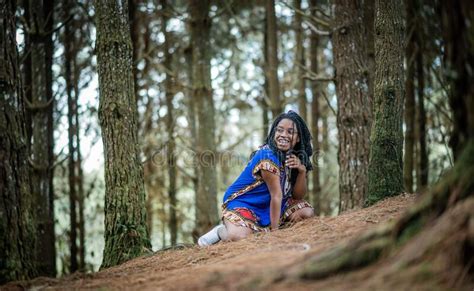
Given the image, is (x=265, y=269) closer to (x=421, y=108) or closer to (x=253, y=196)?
(x=253, y=196)

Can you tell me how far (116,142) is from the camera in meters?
5.81

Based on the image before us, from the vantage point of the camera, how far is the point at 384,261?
2.99m

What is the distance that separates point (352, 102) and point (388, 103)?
6.76 feet

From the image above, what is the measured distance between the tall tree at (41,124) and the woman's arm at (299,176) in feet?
18.1

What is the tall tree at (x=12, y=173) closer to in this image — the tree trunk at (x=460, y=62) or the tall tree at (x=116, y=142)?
the tall tree at (x=116, y=142)

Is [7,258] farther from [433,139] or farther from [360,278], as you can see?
[433,139]

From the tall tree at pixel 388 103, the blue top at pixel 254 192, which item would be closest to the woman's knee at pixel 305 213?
the blue top at pixel 254 192

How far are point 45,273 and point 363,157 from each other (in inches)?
257

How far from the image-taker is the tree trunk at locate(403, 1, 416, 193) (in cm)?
995

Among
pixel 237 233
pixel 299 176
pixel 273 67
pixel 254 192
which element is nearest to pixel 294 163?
pixel 299 176

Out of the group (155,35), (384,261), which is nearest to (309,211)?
(384,261)

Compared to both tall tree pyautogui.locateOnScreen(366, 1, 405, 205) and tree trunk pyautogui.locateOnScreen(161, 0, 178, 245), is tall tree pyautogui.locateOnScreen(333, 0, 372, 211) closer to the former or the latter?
tall tree pyautogui.locateOnScreen(366, 1, 405, 205)

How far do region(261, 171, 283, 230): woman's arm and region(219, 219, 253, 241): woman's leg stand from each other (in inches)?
12.6

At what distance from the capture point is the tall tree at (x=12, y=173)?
4336mm
